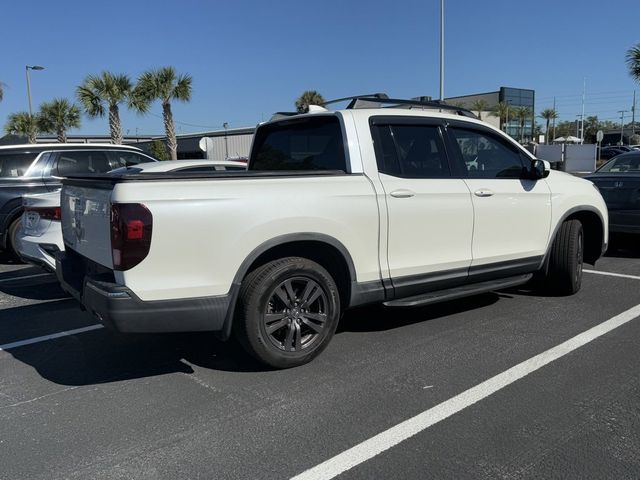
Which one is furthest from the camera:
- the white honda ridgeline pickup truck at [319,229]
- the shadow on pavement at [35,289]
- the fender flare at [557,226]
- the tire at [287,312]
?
the shadow on pavement at [35,289]

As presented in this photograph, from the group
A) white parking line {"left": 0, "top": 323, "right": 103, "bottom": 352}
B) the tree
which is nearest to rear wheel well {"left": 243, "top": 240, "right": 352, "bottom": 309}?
white parking line {"left": 0, "top": 323, "right": 103, "bottom": 352}

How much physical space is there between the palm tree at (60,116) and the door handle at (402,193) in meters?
39.9

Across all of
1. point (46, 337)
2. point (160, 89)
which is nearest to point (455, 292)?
point (46, 337)

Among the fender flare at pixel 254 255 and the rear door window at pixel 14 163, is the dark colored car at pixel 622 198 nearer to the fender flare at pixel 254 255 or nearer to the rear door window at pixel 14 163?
the fender flare at pixel 254 255

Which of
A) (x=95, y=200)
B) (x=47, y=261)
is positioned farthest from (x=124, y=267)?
(x=47, y=261)

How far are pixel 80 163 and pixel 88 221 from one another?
18.3 ft

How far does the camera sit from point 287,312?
4.11 meters

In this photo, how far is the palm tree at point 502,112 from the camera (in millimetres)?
62484

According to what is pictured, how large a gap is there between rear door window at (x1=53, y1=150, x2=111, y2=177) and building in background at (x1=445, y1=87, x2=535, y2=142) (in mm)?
58686

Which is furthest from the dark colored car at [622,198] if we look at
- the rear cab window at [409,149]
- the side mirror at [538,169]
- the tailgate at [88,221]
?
the tailgate at [88,221]

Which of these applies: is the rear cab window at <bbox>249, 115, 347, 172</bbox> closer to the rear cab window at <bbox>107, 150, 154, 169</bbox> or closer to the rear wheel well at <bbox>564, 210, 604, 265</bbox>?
the rear wheel well at <bbox>564, 210, 604, 265</bbox>

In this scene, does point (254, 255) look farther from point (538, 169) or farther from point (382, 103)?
point (538, 169)

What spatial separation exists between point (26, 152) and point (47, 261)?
11.6 ft

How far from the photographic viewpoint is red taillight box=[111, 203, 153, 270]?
3434mm
